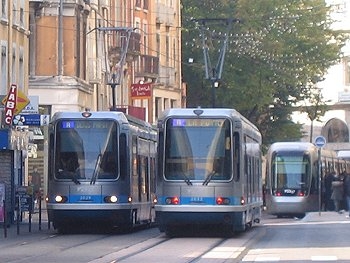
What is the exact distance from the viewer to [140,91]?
6850cm

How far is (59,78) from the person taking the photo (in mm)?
61188

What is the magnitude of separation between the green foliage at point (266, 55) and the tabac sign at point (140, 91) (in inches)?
236

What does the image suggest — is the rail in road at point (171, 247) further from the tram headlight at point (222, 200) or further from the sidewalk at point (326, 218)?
the sidewalk at point (326, 218)

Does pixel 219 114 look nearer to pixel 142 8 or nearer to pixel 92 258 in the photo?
pixel 92 258

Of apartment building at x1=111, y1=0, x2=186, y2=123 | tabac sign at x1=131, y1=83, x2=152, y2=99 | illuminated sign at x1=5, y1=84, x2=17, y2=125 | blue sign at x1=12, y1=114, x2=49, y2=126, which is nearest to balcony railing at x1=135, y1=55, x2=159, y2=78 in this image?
apartment building at x1=111, y1=0, x2=186, y2=123

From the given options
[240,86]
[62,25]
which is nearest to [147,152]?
[62,25]

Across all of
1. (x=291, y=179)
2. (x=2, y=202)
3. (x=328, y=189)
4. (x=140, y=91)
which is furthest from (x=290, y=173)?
(x=2, y=202)

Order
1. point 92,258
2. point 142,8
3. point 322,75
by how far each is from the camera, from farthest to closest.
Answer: point 322,75, point 142,8, point 92,258

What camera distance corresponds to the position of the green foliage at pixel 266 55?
3024 inches

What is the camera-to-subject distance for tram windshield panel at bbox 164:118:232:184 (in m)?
32.4

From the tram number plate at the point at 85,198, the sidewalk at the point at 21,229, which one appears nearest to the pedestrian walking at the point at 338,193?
the sidewalk at the point at 21,229

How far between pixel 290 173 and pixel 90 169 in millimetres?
22420

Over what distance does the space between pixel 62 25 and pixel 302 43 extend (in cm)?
2262

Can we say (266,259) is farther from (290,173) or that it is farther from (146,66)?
(146,66)
